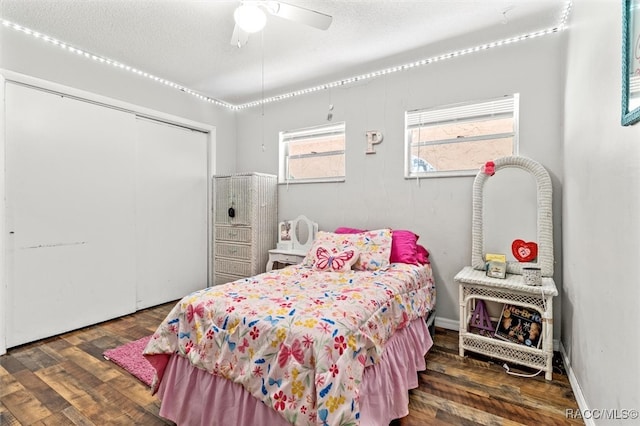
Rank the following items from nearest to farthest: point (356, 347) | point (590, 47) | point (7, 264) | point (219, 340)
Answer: point (356, 347) < point (219, 340) < point (590, 47) < point (7, 264)

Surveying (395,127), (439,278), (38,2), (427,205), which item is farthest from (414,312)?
(38,2)

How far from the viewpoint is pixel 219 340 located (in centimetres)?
154

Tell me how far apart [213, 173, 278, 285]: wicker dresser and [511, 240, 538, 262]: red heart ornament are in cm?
257

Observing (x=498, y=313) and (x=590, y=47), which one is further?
(x=498, y=313)

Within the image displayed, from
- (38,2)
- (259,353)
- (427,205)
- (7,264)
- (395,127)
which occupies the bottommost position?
(259,353)

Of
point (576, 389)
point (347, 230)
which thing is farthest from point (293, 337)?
point (347, 230)

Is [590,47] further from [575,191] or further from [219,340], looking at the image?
[219,340]

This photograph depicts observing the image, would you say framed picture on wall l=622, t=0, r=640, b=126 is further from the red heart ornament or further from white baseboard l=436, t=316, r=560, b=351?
white baseboard l=436, t=316, r=560, b=351

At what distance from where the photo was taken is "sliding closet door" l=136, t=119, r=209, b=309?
11.2 ft

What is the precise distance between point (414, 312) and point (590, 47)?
1.84 meters

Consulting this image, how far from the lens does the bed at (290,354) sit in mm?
1284

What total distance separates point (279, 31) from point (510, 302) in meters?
2.68

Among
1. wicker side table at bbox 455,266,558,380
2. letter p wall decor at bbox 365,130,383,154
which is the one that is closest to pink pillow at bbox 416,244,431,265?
wicker side table at bbox 455,266,558,380

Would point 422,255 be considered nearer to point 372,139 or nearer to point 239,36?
point 372,139
